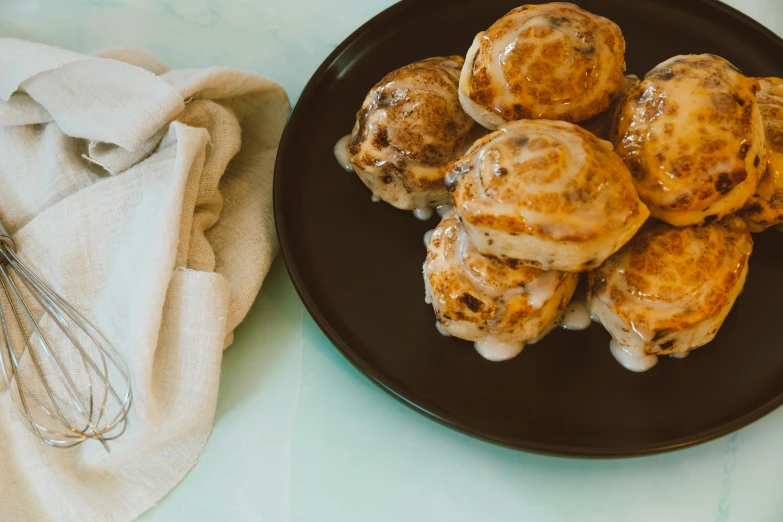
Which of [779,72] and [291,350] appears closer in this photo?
[291,350]

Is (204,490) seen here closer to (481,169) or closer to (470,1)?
(481,169)

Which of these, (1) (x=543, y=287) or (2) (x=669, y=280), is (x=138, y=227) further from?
(2) (x=669, y=280)

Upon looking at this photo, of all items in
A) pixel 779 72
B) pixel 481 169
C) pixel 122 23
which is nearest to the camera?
pixel 481 169

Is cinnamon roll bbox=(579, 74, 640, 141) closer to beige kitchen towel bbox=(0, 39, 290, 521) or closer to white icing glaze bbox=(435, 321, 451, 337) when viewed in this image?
white icing glaze bbox=(435, 321, 451, 337)

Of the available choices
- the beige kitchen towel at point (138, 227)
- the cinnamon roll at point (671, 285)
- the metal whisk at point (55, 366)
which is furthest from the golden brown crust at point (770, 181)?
the metal whisk at point (55, 366)

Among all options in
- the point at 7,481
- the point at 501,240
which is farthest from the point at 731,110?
the point at 7,481

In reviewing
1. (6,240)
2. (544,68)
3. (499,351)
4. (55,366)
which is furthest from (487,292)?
(6,240)

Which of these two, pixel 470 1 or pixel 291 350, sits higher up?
pixel 470 1
